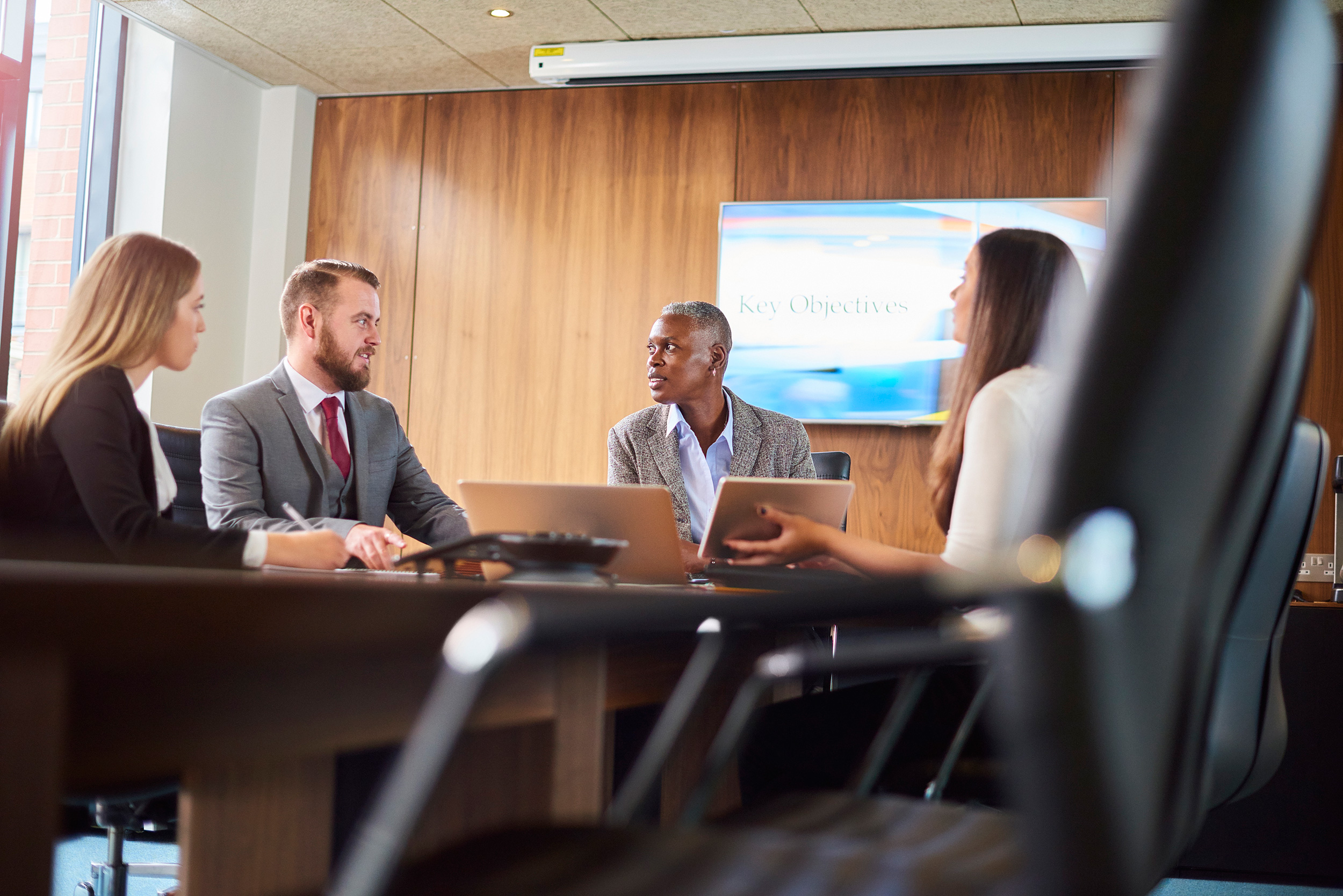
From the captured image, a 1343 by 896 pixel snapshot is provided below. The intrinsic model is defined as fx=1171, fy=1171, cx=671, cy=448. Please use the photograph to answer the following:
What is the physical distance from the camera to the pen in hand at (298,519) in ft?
6.48

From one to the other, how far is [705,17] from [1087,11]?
4.27ft

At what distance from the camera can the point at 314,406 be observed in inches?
110

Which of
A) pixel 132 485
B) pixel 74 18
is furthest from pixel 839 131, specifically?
pixel 132 485

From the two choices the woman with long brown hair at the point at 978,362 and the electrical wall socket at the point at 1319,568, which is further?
the electrical wall socket at the point at 1319,568

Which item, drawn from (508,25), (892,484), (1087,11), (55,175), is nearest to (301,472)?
(508,25)

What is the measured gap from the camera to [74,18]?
14.4 ft

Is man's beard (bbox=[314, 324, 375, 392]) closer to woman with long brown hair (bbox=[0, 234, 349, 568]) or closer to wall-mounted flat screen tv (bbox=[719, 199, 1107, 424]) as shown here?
woman with long brown hair (bbox=[0, 234, 349, 568])

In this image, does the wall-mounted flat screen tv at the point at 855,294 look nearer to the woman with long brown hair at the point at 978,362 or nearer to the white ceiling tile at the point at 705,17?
the white ceiling tile at the point at 705,17

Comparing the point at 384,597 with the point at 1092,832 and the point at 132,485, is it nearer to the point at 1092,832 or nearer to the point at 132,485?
the point at 1092,832

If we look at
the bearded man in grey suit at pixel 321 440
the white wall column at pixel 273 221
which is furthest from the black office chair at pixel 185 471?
the white wall column at pixel 273 221

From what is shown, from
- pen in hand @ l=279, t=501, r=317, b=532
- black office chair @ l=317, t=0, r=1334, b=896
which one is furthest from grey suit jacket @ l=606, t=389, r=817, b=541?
black office chair @ l=317, t=0, r=1334, b=896

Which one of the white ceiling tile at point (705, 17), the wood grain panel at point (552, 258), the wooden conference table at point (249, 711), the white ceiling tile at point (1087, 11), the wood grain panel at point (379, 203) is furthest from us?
the wood grain panel at point (379, 203)

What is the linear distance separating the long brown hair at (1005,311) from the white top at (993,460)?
98 mm

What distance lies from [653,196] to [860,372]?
110cm
